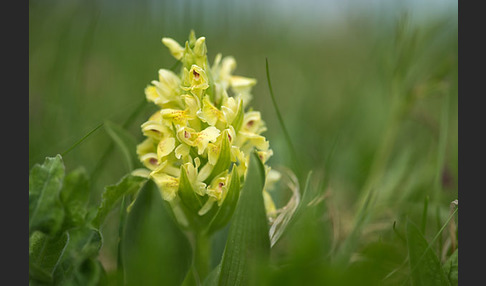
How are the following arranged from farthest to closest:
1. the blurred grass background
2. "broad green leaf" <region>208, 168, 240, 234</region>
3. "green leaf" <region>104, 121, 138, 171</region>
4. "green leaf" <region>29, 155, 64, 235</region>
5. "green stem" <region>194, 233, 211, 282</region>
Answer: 1. the blurred grass background
2. "green leaf" <region>104, 121, 138, 171</region>
3. "green stem" <region>194, 233, 211, 282</region>
4. "broad green leaf" <region>208, 168, 240, 234</region>
5. "green leaf" <region>29, 155, 64, 235</region>

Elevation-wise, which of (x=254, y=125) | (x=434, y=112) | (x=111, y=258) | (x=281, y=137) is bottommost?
(x=434, y=112)

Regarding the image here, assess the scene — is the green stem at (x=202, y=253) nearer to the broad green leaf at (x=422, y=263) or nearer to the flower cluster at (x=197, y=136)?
the flower cluster at (x=197, y=136)

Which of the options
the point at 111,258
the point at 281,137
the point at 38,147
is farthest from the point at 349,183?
the point at 38,147

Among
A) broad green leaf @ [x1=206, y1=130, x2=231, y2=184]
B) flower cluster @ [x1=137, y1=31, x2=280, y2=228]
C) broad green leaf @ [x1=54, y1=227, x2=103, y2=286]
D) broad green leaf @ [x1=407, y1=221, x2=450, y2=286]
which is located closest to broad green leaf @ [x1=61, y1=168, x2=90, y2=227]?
broad green leaf @ [x1=54, y1=227, x2=103, y2=286]

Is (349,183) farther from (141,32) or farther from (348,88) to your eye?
(141,32)

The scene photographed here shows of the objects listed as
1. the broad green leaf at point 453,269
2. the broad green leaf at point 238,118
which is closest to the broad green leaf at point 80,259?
the broad green leaf at point 238,118

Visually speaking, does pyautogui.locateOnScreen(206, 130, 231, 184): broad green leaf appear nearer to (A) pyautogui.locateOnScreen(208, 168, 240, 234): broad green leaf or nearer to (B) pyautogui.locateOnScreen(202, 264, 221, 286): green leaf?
(A) pyautogui.locateOnScreen(208, 168, 240, 234): broad green leaf
